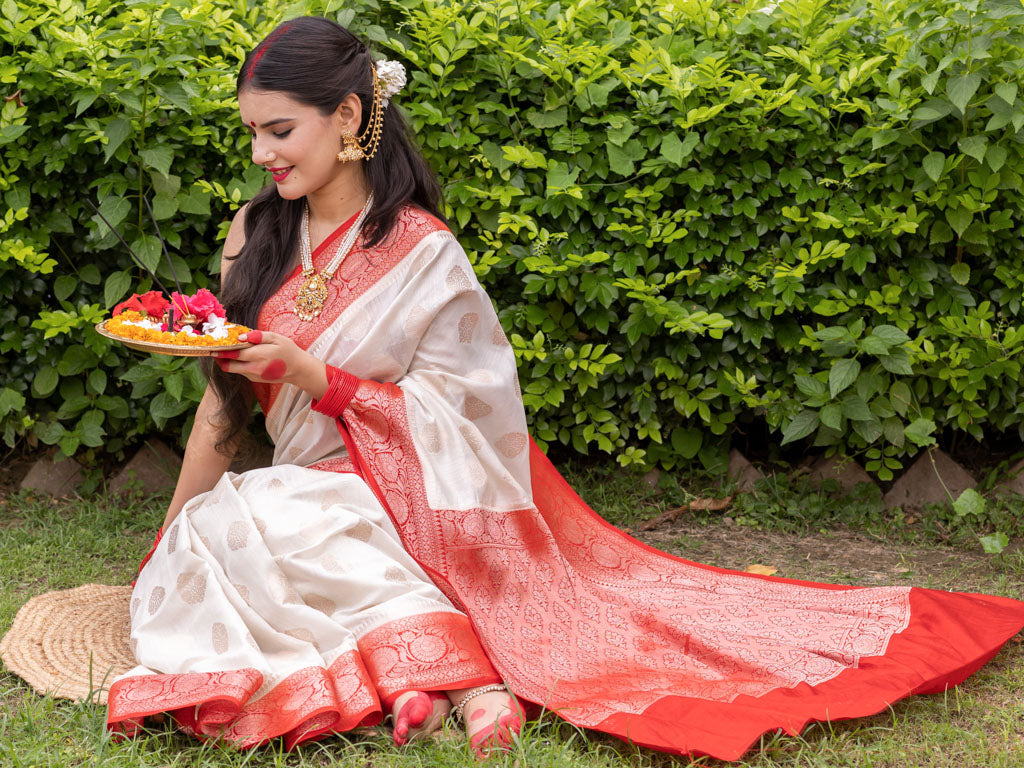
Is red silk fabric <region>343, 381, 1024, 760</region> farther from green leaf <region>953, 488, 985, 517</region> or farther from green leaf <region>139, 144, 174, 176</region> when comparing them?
green leaf <region>139, 144, 174, 176</region>

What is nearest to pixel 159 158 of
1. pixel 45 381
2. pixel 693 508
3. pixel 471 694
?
pixel 45 381

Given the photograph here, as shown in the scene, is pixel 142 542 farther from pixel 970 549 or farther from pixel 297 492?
pixel 970 549

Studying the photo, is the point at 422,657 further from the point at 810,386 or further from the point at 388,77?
the point at 810,386

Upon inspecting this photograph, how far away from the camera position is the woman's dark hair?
2639 millimetres

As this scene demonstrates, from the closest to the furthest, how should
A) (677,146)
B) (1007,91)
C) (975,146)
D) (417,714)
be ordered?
(417,714)
(1007,91)
(975,146)
(677,146)

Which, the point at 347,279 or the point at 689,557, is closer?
the point at 347,279

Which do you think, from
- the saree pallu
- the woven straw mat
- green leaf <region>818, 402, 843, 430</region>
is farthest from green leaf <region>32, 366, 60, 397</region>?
green leaf <region>818, 402, 843, 430</region>

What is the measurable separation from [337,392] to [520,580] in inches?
24.9

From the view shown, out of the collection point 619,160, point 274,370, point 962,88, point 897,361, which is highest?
point 962,88

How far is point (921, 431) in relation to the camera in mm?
3590

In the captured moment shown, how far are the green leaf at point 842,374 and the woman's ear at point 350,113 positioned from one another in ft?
5.79

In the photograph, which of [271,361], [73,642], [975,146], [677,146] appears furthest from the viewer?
[677,146]

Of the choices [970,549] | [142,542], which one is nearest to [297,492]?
[142,542]

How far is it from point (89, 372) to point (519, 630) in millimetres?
2070
